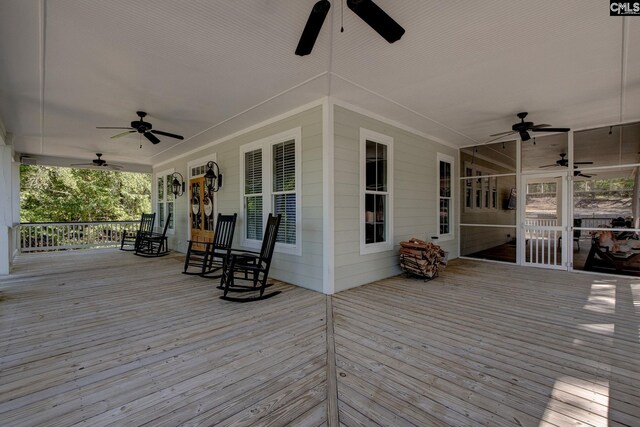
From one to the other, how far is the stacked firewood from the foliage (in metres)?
15.6

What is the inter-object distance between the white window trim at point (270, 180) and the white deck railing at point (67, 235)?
6928mm

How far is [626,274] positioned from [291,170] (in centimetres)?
631

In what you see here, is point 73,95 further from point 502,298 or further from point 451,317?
point 502,298

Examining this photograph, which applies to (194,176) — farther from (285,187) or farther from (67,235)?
(67,235)

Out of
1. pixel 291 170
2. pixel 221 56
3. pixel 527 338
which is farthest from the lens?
pixel 291 170

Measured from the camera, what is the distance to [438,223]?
6.38 m

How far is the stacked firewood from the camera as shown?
469cm

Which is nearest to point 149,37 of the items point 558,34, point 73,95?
point 73,95

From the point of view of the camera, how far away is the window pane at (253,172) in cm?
525

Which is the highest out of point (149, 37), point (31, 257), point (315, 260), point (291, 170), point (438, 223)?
point (149, 37)

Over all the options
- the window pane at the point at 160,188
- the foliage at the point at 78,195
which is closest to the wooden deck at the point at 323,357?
the window pane at the point at 160,188

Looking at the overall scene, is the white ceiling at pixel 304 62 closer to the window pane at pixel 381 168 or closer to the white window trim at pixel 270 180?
the white window trim at pixel 270 180

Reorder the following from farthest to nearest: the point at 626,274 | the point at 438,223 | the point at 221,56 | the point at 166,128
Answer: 1. the point at 438,223
2. the point at 166,128
3. the point at 626,274
4. the point at 221,56

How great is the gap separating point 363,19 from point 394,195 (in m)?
3.51
